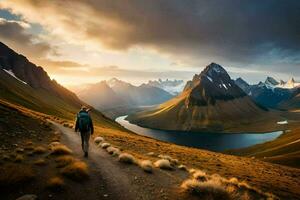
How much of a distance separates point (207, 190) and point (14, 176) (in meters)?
10.2

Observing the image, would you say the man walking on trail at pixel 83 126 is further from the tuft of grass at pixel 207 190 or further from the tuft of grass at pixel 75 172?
the tuft of grass at pixel 207 190

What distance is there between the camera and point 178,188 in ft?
51.4

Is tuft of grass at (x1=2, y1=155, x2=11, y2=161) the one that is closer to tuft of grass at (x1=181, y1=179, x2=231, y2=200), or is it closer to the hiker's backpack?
the hiker's backpack

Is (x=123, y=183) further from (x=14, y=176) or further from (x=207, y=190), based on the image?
(x=14, y=176)

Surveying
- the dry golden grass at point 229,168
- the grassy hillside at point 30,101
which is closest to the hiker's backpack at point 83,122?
the dry golden grass at point 229,168

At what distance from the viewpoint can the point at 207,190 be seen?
14.4 meters

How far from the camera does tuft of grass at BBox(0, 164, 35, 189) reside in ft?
42.1

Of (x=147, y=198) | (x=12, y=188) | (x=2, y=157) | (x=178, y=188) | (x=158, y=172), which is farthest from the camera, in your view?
(x=158, y=172)

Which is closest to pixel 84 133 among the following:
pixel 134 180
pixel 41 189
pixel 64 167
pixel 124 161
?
pixel 124 161

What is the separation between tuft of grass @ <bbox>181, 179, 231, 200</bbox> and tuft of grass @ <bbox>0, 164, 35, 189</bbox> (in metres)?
8.56

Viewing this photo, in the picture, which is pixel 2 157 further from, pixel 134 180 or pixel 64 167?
pixel 134 180

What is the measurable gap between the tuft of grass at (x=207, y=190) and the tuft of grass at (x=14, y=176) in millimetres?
8563

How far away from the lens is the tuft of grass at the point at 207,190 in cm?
1401

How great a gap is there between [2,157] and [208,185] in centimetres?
1326
